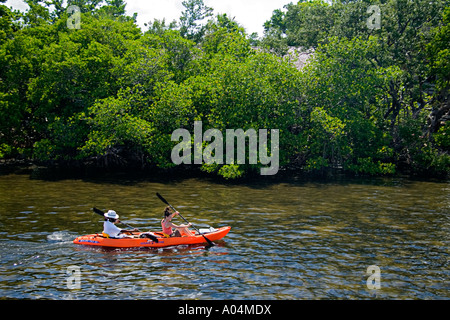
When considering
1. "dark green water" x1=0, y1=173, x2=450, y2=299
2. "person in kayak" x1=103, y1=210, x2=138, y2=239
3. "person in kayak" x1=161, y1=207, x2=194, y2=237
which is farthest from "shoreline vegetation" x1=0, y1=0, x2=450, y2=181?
"person in kayak" x1=103, y1=210, x2=138, y2=239

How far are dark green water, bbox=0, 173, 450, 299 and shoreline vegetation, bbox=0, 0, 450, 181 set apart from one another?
6009 mm

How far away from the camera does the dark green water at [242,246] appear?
495 inches

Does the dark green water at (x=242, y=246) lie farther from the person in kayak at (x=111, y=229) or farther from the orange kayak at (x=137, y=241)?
the person in kayak at (x=111, y=229)

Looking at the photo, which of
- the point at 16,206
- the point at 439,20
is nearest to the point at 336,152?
the point at 439,20

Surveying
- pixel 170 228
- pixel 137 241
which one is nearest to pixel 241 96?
pixel 170 228

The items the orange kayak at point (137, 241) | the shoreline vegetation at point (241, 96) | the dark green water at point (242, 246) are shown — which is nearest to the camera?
the dark green water at point (242, 246)

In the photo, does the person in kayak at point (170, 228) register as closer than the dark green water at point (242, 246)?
No

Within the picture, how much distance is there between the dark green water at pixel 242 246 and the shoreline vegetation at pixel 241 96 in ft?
19.7

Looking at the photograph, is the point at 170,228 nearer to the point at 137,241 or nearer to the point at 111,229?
the point at 137,241

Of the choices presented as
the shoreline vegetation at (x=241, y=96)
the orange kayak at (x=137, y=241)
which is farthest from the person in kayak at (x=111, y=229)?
the shoreline vegetation at (x=241, y=96)

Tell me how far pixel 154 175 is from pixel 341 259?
68.8 feet

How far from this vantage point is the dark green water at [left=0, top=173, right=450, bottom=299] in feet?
41.2

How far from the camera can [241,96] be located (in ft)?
105
